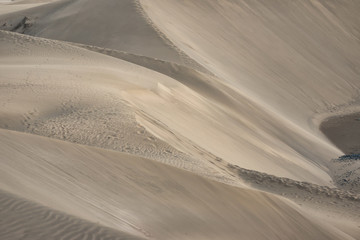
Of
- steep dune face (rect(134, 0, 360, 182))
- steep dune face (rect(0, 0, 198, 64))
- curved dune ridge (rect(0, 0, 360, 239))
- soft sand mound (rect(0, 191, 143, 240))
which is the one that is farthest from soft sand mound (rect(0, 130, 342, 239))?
steep dune face (rect(0, 0, 198, 64))

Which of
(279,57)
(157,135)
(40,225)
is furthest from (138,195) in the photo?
(279,57)

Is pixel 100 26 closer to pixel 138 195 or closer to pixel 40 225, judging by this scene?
pixel 138 195

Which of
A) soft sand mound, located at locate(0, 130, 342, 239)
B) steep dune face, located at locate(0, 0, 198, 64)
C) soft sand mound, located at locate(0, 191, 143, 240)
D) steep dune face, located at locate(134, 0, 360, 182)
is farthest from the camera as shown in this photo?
steep dune face, located at locate(0, 0, 198, 64)

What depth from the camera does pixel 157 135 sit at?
25.5 feet

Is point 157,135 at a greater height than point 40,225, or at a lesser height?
greater

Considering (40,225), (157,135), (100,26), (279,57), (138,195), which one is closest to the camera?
(40,225)

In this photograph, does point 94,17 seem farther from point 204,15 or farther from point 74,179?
point 74,179

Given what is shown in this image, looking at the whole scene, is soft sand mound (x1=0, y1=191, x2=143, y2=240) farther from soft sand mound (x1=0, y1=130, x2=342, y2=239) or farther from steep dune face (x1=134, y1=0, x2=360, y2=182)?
steep dune face (x1=134, y1=0, x2=360, y2=182)

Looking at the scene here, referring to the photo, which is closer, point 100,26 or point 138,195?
point 138,195

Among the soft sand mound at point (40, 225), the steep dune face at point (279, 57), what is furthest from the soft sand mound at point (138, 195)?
the steep dune face at point (279, 57)

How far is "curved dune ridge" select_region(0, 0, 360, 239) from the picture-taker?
536 centimetres

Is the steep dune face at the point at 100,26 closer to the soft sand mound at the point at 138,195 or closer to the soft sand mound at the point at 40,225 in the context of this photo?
the soft sand mound at the point at 138,195

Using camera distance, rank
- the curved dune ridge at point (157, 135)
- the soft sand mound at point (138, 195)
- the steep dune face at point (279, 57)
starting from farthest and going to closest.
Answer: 1. the steep dune face at point (279, 57)
2. the curved dune ridge at point (157, 135)
3. the soft sand mound at point (138, 195)

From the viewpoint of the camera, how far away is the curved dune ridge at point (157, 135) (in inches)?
211
